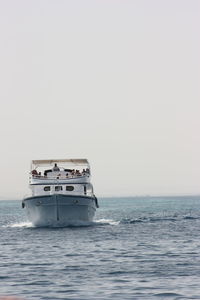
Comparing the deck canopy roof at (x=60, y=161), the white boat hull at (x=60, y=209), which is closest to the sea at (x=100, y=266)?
the white boat hull at (x=60, y=209)

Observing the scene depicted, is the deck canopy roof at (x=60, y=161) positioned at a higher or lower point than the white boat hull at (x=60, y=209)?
higher

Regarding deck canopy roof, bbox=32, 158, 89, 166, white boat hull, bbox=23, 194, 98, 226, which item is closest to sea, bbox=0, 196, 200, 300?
white boat hull, bbox=23, 194, 98, 226

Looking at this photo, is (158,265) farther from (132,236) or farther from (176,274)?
(132,236)

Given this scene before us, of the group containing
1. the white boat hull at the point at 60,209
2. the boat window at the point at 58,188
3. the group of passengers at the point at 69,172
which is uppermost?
the group of passengers at the point at 69,172

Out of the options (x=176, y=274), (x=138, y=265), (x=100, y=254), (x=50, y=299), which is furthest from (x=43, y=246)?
(x=50, y=299)

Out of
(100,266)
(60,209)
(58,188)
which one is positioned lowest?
(100,266)

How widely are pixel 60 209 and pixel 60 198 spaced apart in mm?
1222

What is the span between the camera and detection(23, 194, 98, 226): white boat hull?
256 feet

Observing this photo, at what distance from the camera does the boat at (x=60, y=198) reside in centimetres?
7831

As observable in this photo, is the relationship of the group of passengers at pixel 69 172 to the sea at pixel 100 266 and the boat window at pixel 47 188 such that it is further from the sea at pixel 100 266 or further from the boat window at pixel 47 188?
the sea at pixel 100 266

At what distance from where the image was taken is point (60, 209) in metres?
78.7

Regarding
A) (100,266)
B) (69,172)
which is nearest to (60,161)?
(69,172)

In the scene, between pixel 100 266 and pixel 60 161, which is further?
pixel 60 161

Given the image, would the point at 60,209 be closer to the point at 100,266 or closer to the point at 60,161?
the point at 60,161
